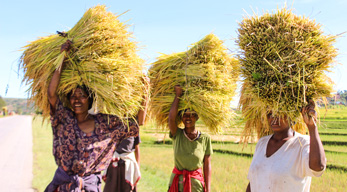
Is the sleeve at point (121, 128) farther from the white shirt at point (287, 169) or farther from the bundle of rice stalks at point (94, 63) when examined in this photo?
the white shirt at point (287, 169)

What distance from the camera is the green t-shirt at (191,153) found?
11.1ft

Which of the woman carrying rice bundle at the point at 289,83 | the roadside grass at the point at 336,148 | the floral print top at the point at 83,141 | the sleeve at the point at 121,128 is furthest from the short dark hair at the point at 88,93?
the roadside grass at the point at 336,148

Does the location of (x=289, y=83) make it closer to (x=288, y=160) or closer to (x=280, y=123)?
(x=280, y=123)

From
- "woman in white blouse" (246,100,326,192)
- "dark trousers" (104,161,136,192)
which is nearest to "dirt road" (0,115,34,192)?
"dark trousers" (104,161,136,192)

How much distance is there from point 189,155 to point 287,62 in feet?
5.42

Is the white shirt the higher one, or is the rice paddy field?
the white shirt

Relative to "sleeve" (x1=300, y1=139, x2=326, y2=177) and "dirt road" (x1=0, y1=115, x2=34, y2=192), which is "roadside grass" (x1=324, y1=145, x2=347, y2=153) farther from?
"dirt road" (x1=0, y1=115, x2=34, y2=192)

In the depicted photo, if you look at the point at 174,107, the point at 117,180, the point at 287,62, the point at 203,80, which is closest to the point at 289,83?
the point at 287,62

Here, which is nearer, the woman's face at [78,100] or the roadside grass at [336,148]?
the woman's face at [78,100]

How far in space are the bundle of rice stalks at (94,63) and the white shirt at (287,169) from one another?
132 centimetres

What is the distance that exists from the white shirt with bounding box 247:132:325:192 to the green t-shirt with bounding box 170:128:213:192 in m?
1.09

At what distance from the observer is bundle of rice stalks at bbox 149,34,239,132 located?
3320 millimetres

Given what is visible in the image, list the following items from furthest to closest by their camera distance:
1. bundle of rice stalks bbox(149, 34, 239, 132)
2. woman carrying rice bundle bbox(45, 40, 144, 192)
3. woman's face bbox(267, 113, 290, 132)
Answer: bundle of rice stalks bbox(149, 34, 239, 132)
woman carrying rice bundle bbox(45, 40, 144, 192)
woman's face bbox(267, 113, 290, 132)

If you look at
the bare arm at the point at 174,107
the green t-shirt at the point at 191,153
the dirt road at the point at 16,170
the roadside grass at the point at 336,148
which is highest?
the bare arm at the point at 174,107
